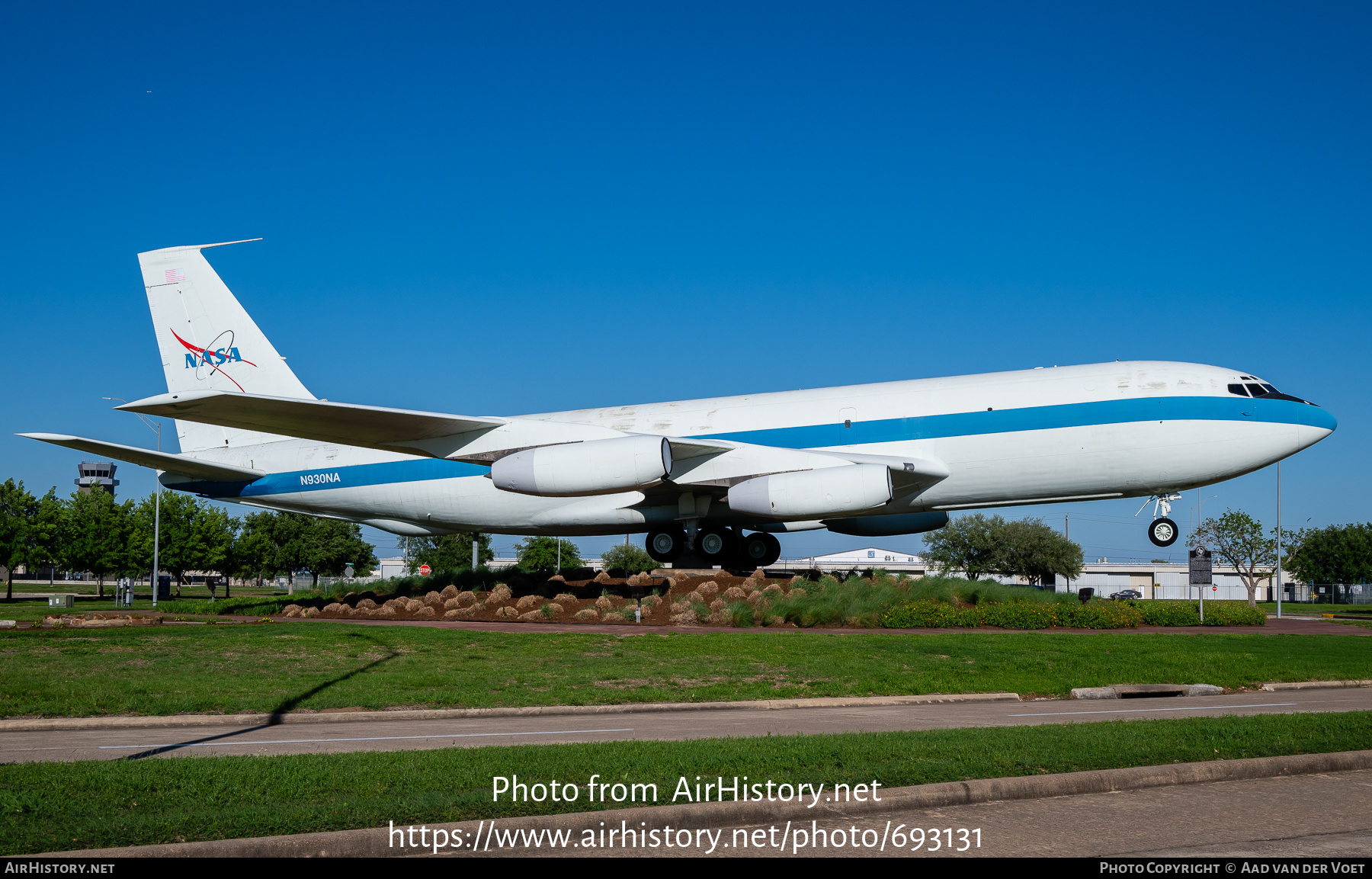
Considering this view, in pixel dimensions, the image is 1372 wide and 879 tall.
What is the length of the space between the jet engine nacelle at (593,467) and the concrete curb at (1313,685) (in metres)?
12.1

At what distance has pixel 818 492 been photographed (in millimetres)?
22562

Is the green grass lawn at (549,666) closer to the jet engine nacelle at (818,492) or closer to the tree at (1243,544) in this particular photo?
the jet engine nacelle at (818,492)

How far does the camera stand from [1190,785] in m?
7.80

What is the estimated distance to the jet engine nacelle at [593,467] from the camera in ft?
74.0

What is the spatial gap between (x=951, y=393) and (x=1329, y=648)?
920cm

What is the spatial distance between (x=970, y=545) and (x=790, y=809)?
62.1m

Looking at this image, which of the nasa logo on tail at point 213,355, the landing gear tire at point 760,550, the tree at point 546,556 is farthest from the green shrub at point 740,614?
the tree at point 546,556

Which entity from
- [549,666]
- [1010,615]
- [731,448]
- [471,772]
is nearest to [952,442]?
[1010,615]

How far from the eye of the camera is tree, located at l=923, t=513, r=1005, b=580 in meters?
65.1

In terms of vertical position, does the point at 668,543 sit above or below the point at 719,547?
above

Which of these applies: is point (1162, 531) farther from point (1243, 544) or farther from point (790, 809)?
point (1243, 544)

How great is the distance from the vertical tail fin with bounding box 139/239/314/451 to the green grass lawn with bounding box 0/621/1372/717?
1110cm

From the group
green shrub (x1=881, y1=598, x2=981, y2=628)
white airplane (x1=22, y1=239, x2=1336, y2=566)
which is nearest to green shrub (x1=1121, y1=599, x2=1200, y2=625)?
white airplane (x1=22, y1=239, x2=1336, y2=566)
